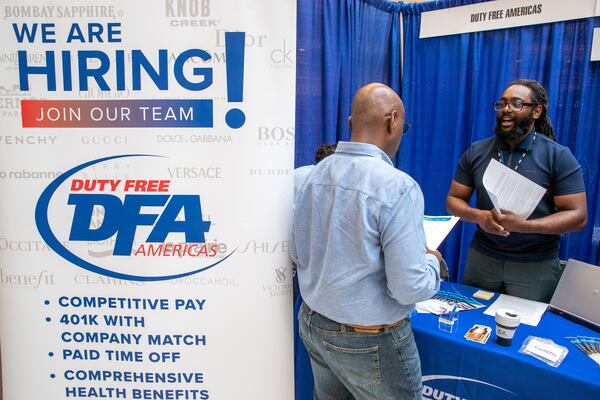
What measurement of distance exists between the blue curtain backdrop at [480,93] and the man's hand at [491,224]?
4.74ft

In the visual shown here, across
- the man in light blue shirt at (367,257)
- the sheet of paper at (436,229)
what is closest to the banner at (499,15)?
the sheet of paper at (436,229)

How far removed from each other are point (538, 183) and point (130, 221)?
5.65 feet

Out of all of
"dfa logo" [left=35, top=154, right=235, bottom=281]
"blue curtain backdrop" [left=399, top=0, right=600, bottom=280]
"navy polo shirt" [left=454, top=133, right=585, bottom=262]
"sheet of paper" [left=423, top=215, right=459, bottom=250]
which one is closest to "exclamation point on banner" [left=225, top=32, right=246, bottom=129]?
"dfa logo" [left=35, top=154, right=235, bottom=281]

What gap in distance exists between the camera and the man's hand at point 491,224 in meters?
1.77

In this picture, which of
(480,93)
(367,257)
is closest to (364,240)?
(367,257)

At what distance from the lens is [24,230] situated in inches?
56.1

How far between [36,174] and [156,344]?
2.33 ft

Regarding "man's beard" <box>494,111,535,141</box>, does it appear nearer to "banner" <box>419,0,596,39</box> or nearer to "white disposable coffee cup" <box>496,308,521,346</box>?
"white disposable coffee cup" <box>496,308,521,346</box>

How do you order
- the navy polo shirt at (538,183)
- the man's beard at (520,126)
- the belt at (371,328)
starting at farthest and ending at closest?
the man's beard at (520,126)
the navy polo shirt at (538,183)
the belt at (371,328)

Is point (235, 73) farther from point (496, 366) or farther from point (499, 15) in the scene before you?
point (499, 15)

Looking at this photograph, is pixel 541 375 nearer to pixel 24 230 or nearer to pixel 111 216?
pixel 111 216

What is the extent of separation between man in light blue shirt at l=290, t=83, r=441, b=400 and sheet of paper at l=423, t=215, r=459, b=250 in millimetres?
297

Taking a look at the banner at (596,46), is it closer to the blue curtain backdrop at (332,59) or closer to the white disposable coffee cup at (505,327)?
the blue curtain backdrop at (332,59)

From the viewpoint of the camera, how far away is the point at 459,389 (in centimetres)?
143
